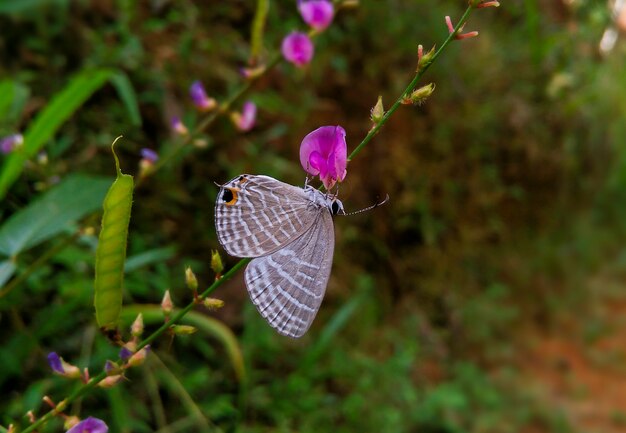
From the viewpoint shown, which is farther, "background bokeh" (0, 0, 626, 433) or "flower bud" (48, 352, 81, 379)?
"background bokeh" (0, 0, 626, 433)

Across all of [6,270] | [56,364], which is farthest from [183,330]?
[6,270]

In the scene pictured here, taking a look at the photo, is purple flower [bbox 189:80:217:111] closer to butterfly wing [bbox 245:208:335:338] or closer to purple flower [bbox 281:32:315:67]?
purple flower [bbox 281:32:315:67]

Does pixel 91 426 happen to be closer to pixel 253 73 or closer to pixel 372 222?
pixel 253 73

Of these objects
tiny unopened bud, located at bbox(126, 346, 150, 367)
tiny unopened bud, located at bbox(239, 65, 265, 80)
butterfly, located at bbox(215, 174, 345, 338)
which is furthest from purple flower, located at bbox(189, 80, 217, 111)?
tiny unopened bud, located at bbox(126, 346, 150, 367)

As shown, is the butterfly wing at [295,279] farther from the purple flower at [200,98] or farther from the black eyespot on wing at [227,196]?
the purple flower at [200,98]

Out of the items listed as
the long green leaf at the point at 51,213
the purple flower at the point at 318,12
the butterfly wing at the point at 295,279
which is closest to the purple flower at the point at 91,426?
the butterfly wing at the point at 295,279

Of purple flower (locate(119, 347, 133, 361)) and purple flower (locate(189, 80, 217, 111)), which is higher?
purple flower (locate(189, 80, 217, 111))
